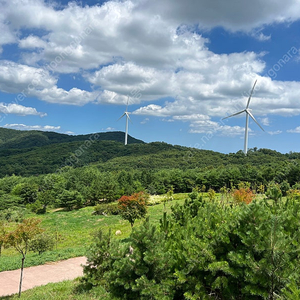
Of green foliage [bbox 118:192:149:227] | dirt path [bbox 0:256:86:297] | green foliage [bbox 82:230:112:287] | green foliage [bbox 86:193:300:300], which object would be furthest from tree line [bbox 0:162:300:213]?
green foliage [bbox 86:193:300:300]

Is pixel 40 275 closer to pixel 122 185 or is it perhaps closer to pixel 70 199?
pixel 70 199

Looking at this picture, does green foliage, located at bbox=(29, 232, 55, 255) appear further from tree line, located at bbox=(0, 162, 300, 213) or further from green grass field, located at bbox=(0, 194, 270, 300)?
tree line, located at bbox=(0, 162, 300, 213)

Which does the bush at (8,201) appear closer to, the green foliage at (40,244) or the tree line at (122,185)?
the tree line at (122,185)

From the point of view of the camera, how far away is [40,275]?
17.1 m

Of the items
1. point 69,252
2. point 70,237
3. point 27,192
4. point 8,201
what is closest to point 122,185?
point 27,192

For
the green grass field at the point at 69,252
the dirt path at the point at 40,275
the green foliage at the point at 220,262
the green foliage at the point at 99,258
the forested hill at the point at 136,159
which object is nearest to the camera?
the green foliage at the point at 220,262

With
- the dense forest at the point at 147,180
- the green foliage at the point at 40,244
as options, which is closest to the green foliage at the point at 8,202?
the dense forest at the point at 147,180

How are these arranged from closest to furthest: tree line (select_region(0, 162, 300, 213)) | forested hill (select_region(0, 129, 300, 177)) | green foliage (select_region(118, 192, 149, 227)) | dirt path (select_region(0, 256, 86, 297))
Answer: dirt path (select_region(0, 256, 86, 297)) → green foliage (select_region(118, 192, 149, 227)) → tree line (select_region(0, 162, 300, 213)) → forested hill (select_region(0, 129, 300, 177))

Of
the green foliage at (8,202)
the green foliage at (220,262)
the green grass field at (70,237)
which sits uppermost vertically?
the green foliage at (220,262)

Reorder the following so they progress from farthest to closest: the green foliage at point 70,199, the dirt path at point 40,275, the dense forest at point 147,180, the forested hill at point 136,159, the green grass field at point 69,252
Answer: the forested hill at point 136,159 → the dense forest at point 147,180 → the green foliage at point 70,199 → the dirt path at point 40,275 → the green grass field at point 69,252

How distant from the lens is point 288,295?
12.6 ft

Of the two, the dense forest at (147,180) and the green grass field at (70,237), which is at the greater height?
the dense forest at (147,180)

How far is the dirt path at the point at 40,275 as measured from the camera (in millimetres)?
15320

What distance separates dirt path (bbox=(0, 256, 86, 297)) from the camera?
15.3m
